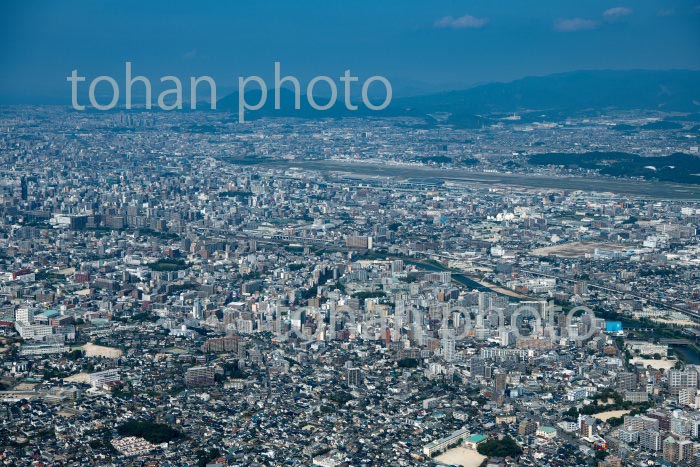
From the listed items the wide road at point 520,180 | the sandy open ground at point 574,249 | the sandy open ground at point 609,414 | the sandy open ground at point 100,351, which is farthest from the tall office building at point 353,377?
the wide road at point 520,180

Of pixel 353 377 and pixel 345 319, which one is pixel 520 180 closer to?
pixel 345 319

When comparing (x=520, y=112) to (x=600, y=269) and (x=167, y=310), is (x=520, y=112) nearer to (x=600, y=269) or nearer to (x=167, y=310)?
(x=600, y=269)

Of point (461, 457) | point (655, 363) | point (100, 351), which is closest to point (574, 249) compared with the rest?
point (655, 363)

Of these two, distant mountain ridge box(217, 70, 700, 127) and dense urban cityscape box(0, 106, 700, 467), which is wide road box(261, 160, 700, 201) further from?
distant mountain ridge box(217, 70, 700, 127)

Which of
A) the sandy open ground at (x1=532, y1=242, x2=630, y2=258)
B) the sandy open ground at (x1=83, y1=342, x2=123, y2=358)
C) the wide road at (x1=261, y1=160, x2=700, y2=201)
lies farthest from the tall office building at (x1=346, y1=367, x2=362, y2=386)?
the wide road at (x1=261, y1=160, x2=700, y2=201)

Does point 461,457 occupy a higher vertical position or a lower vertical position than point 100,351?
lower

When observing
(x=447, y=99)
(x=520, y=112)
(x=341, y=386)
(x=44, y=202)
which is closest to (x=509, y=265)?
(x=341, y=386)
